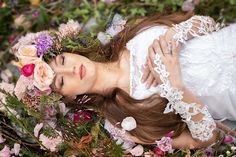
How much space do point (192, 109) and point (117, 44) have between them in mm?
472

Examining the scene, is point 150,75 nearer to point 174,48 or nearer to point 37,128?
point 174,48

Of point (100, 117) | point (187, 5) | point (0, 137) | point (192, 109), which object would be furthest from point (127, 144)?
point (187, 5)

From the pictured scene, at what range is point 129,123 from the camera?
279 centimetres

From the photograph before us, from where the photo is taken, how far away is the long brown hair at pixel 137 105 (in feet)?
9.08

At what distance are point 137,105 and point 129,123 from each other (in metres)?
0.09

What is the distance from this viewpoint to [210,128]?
2.76m

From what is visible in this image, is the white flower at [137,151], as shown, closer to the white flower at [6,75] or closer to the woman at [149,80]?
the woman at [149,80]

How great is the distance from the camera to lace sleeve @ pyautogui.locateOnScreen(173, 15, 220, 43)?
2801 millimetres

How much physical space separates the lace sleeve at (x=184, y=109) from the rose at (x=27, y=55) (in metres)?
0.52

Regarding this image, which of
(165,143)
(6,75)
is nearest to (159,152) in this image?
(165,143)

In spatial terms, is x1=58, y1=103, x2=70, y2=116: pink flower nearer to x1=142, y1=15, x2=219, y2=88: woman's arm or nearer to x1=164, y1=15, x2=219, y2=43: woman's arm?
x1=142, y1=15, x2=219, y2=88: woman's arm

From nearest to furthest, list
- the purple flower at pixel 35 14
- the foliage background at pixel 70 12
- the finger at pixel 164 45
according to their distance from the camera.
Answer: the finger at pixel 164 45 < the foliage background at pixel 70 12 < the purple flower at pixel 35 14

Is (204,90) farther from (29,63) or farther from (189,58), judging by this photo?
(29,63)

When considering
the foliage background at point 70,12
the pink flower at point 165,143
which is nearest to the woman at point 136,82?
the pink flower at point 165,143
